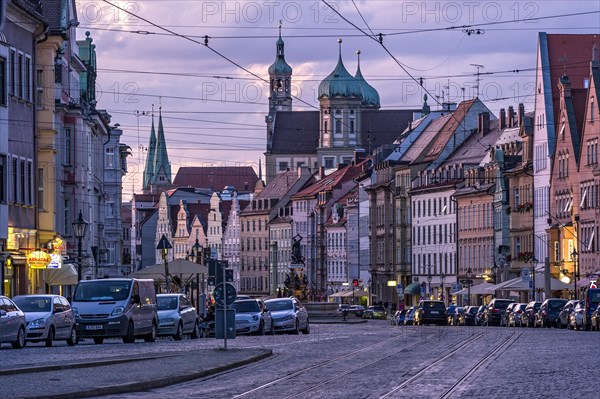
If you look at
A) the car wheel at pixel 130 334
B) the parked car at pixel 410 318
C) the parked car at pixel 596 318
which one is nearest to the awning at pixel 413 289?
the parked car at pixel 410 318

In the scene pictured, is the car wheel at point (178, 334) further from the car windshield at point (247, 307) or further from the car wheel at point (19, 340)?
the car wheel at point (19, 340)

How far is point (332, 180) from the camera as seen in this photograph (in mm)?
181000

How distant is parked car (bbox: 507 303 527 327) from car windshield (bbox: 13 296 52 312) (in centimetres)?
3709

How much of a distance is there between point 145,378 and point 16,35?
3169cm

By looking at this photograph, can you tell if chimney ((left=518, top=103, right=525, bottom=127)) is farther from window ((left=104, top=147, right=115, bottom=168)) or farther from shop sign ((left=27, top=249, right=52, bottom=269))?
shop sign ((left=27, top=249, right=52, bottom=269))

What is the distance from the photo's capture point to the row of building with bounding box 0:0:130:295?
54562mm

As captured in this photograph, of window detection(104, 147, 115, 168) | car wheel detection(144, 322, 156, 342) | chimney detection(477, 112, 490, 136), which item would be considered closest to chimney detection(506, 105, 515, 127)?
chimney detection(477, 112, 490, 136)

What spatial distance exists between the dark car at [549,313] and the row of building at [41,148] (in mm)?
19033

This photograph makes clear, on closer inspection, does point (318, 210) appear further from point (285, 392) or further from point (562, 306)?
point (285, 392)

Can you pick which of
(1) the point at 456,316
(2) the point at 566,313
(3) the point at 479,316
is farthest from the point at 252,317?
(1) the point at 456,316

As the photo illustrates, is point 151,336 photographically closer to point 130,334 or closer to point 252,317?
point 130,334

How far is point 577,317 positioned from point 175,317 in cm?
1979

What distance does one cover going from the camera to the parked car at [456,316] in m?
87.1

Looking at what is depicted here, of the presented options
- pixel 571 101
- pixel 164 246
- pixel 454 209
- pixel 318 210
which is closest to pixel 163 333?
pixel 164 246
